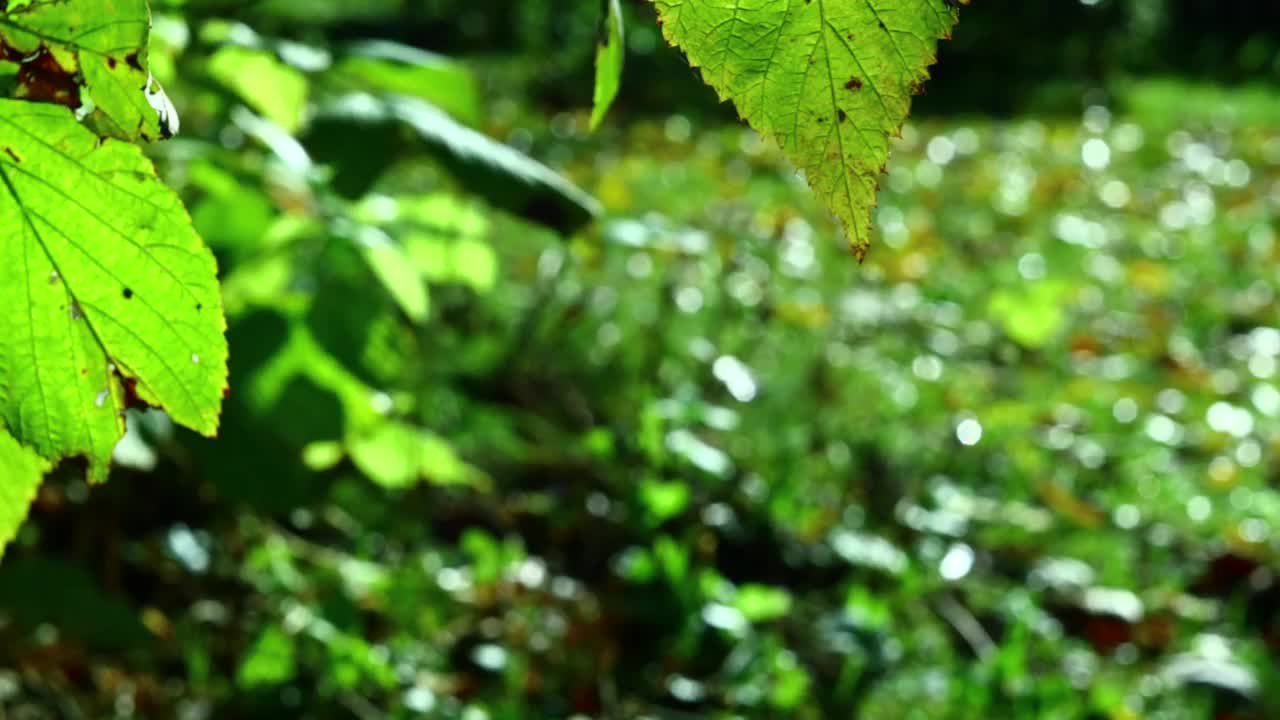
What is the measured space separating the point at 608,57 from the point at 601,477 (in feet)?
6.85

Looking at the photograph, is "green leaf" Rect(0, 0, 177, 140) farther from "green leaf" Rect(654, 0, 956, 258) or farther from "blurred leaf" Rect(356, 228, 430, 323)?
"blurred leaf" Rect(356, 228, 430, 323)

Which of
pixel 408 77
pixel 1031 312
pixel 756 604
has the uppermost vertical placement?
pixel 408 77

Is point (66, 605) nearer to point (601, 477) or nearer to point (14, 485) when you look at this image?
point (14, 485)

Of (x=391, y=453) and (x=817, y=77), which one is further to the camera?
(x=391, y=453)

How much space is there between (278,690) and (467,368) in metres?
1.68

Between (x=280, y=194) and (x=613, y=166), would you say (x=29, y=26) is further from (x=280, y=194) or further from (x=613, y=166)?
(x=613, y=166)

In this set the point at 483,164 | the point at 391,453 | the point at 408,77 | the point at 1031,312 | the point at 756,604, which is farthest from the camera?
the point at 1031,312

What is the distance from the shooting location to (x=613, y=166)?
6.05 metres

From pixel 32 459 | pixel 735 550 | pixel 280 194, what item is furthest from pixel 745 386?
pixel 32 459

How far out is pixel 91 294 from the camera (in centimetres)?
55

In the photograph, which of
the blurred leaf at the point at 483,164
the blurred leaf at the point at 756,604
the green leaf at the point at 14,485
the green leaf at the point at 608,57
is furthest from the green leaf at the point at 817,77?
the blurred leaf at the point at 756,604

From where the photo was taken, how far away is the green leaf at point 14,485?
68 cm

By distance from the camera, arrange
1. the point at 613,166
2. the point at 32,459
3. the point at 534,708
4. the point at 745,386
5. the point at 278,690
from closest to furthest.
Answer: the point at 32,459 < the point at 278,690 < the point at 534,708 < the point at 745,386 < the point at 613,166

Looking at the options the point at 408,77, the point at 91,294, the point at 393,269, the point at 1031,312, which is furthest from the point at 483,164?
the point at 1031,312
